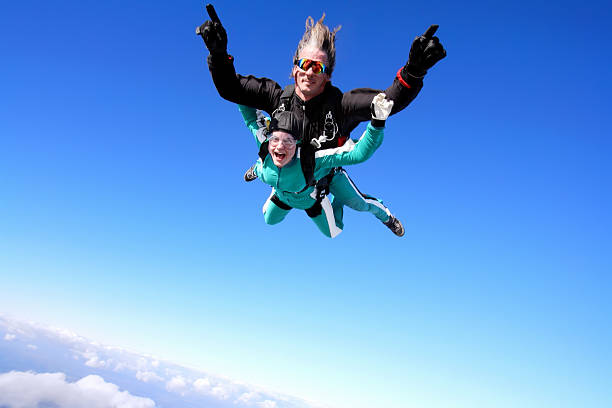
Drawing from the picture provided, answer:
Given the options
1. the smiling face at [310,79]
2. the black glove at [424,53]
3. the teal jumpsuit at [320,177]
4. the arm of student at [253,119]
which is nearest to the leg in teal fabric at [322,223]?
the teal jumpsuit at [320,177]

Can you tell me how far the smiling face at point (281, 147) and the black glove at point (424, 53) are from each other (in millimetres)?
1252

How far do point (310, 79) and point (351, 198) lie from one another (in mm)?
2119

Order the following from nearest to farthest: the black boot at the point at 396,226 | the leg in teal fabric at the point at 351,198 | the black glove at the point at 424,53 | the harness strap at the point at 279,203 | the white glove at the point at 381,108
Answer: the black glove at the point at 424,53 < the white glove at the point at 381,108 < the harness strap at the point at 279,203 < the leg in teal fabric at the point at 351,198 < the black boot at the point at 396,226

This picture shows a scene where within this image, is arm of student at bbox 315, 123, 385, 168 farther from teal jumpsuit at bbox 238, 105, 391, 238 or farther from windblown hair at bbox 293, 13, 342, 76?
windblown hair at bbox 293, 13, 342, 76

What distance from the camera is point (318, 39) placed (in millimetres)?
3785

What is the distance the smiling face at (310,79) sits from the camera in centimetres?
361

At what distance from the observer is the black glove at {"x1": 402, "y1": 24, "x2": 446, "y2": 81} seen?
2.90 metres

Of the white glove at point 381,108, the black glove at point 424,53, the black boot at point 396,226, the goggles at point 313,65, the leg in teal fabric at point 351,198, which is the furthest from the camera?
the black boot at point 396,226

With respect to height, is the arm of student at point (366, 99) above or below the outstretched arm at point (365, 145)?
above

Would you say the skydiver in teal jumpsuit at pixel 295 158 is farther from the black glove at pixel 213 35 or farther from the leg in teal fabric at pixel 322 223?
the black glove at pixel 213 35

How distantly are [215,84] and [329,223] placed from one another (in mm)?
2608

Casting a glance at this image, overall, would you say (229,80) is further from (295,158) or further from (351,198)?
(351,198)

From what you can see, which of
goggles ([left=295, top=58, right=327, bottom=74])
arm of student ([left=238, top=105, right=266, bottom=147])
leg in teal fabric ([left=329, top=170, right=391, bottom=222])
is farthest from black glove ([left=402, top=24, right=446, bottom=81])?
leg in teal fabric ([left=329, top=170, right=391, bottom=222])

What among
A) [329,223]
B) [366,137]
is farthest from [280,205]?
[366,137]
